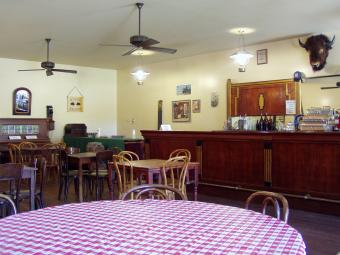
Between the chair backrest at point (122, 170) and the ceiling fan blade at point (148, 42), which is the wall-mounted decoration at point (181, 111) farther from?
the chair backrest at point (122, 170)

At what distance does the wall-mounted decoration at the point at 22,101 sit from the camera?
368 inches

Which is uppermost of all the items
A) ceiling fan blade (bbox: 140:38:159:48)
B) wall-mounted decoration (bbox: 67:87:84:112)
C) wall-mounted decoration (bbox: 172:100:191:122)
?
ceiling fan blade (bbox: 140:38:159:48)

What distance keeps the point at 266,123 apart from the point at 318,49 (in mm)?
1668

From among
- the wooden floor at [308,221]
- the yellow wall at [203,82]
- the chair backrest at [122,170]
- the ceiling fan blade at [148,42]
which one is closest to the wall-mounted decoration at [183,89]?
the yellow wall at [203,82]

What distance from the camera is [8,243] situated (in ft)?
4.88

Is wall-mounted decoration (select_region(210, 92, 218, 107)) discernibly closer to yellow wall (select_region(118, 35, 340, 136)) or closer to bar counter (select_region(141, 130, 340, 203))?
yellow wall (select_region(118, 35, 340, 136))

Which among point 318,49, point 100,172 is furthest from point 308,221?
point 318,49

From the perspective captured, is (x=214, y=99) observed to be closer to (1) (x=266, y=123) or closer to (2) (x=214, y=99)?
(2) (x=214, y=99)

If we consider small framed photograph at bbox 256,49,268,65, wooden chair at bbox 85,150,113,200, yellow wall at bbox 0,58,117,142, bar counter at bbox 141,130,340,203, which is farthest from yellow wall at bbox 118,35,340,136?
wooden chair at bbox 85,150,113,200

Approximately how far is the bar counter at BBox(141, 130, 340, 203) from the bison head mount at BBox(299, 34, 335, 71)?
2156 mm

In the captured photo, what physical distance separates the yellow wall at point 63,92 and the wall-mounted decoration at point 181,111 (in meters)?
2.48

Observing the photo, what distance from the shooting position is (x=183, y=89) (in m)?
9.48

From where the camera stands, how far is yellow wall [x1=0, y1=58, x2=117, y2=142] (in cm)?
930

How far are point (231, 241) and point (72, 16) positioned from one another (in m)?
5.20
